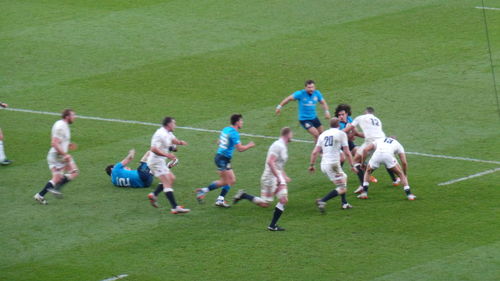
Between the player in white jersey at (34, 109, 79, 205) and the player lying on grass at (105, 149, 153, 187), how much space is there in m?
1.36

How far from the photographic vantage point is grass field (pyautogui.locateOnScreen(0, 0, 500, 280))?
1802 centimetres

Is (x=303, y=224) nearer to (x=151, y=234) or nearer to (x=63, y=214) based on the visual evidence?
(x=151, y=234)

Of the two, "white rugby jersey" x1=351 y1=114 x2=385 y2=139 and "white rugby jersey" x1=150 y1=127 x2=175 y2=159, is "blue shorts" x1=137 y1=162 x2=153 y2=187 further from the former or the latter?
"white rugby jersey" x1=351 y1=114 x2=385 y2=139

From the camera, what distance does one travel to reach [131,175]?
22250 millimetres

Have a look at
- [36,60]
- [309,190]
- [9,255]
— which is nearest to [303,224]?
[309,190]

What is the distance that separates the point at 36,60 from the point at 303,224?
1750 centimetres

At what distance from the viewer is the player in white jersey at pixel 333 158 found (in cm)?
2033

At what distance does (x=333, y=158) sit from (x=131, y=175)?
5.02m

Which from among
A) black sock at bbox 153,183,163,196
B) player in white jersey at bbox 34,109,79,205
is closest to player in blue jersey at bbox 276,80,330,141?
black sock at bbox 153,183,163,196

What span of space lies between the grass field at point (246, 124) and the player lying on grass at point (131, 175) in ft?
0.94

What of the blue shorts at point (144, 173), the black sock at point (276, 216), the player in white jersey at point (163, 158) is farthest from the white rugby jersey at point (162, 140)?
the black sock at point (276, 216)

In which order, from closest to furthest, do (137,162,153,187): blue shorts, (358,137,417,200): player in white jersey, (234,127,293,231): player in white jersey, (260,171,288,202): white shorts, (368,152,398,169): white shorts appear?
(234,127,293,231): player in white jersey, (260,171,288,202): white shorts, (358,137,417,200): player in white jersey, (368,152,398,169): white shorts, (137,162,153,187): blue shorts

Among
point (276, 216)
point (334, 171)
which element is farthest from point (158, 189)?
point (334, 171)

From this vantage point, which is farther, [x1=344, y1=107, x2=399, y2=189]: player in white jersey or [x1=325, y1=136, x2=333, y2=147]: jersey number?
[x1=344, y1=107, x2=399, y2=189]: player in white jersey
